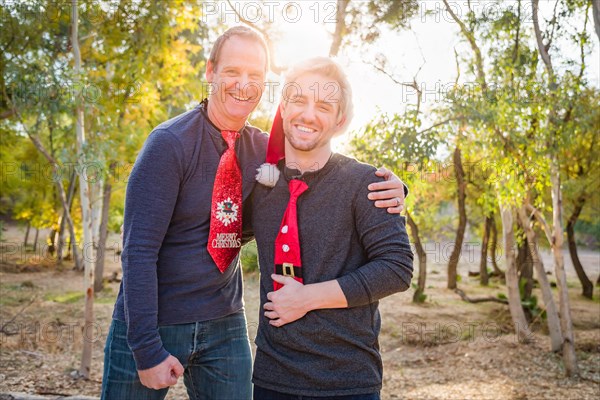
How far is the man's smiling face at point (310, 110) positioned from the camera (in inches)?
79.2

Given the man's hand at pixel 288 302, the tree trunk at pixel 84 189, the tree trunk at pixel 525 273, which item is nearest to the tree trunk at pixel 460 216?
the tree trunk at pixel 525 273

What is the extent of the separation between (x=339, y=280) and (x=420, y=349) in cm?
878

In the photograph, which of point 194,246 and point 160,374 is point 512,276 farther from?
point 160,374

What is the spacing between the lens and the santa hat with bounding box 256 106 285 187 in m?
2.06

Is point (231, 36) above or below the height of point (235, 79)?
above

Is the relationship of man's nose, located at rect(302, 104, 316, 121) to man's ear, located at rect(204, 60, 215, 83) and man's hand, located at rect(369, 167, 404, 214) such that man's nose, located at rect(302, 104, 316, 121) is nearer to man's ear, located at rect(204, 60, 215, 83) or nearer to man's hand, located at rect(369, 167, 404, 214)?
man's hand, located at rect(369, 167, 404, 214)

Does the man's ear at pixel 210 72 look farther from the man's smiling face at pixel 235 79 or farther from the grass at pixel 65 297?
the grass at pixel 65 297

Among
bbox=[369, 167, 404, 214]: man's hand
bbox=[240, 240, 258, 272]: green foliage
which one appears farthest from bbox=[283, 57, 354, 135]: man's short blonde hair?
bbox=[240, 240, 258, 272]: green foliage

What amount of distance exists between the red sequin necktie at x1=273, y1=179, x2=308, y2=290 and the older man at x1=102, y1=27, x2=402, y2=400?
0.88 ft

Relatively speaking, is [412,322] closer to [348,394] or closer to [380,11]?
[380,11]

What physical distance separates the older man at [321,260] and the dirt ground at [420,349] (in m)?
2.24

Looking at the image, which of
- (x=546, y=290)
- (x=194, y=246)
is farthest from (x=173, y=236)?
(x=546, y=290)

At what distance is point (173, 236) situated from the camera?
2.08 m

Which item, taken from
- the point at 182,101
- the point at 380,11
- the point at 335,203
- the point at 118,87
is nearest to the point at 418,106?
the point at 380,11
